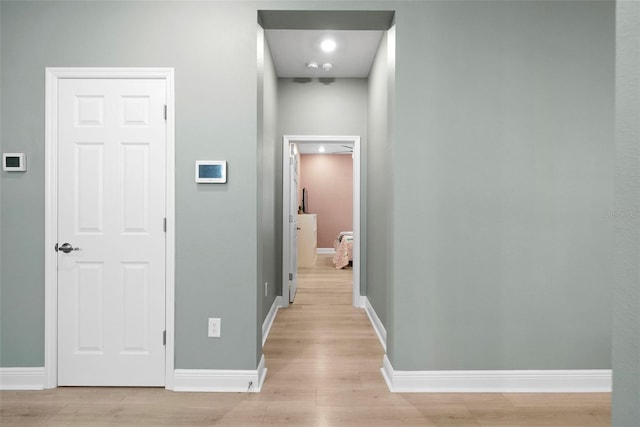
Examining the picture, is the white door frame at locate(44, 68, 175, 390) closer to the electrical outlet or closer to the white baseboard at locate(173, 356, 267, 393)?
the white baseboard at locate(173, 356, 267, 393)

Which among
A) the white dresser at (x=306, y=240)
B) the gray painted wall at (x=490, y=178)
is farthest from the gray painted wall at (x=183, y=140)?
the white dresser at (x=306, y=240)

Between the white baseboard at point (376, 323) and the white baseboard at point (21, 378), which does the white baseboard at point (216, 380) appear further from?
the white baseboard at point (376, 323)

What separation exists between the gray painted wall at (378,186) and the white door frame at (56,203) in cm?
163

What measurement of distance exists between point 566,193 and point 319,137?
2734mm

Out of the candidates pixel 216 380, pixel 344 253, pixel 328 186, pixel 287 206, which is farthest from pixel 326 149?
pixel 216 380

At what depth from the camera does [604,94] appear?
8.43ft

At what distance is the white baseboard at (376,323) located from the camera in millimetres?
3374

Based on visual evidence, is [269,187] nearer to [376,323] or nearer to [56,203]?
[376,323]

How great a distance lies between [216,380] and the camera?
8.36ft

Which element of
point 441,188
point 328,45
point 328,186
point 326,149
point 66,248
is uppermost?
point 328,45

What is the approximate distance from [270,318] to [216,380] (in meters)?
1.43

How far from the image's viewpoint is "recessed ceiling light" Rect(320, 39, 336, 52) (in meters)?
3.51

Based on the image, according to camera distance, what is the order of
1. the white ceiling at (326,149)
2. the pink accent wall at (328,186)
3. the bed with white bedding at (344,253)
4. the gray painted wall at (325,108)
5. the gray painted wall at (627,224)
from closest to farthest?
1. the gray painted wall at (627,224)
2. the gray painted wall at (325,108)
3. the bed with white bedding at (344,253)
4. the white ceiling at (326,149)
5. the pink accent wall at (328,186)

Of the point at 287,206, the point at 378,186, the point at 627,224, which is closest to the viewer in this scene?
the point at 627,224
